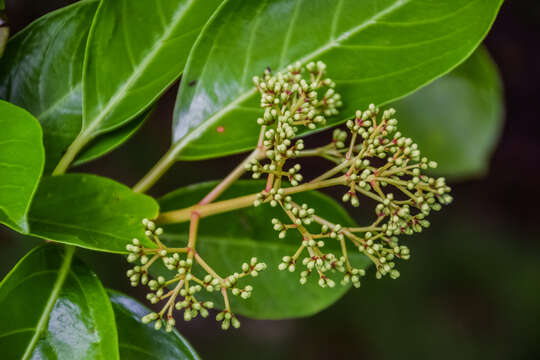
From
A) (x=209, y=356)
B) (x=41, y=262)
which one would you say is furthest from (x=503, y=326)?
(x=41, y=262)

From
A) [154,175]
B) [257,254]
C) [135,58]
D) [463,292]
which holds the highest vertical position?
[135,58]

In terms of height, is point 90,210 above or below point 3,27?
below

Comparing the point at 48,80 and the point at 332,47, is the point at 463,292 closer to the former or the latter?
the point at 332,47

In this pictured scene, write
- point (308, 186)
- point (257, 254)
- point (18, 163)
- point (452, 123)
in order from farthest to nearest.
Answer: point (452, 123) < point (257, 254) < point (308, 186) < point (18, 163)

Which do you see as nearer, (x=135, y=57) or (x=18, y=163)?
(x=18, y=163)

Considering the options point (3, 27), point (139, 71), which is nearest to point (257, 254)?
point (139, 71)

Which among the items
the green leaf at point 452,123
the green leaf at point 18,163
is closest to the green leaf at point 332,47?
the green leaf at point 18,163

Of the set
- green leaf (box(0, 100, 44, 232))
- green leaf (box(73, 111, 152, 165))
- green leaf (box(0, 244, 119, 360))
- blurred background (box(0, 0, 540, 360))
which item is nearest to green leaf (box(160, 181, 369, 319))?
green leaf (box(73, 111, 152, 165))

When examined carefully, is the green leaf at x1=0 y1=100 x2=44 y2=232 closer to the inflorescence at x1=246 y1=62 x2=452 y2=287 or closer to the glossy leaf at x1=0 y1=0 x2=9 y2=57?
the glossy leaf at x1=0 y1=0 x2=9 y2=57
